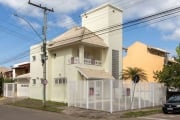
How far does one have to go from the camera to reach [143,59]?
54875 millimetres

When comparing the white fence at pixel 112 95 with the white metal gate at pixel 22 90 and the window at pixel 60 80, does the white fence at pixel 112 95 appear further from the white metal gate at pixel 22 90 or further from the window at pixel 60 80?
the white metal gate at pixel 22 90

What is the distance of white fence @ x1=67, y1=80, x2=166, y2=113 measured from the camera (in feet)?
85.3

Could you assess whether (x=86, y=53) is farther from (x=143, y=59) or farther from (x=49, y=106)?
(x=143, y=59)

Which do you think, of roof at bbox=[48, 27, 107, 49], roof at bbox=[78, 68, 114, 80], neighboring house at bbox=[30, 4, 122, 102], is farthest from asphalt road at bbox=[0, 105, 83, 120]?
roof at bbox=[48, 27, 107, 49]

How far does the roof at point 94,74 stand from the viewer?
35.5 m

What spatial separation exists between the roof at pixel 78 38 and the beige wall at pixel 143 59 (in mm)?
16109

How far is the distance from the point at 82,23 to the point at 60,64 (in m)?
7.01

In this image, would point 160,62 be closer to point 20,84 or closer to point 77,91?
point 20,84

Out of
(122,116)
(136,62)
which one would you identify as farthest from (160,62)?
(122,116)

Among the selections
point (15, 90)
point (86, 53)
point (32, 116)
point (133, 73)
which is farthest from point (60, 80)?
point (32, 116)

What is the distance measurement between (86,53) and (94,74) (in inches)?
179

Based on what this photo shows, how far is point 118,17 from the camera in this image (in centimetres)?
4138

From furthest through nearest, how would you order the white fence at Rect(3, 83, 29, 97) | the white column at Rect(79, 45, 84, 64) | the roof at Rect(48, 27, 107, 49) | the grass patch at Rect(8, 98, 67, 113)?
the white fence at Rect(3, 83, 29, 97) → the roof at Rect(48, 27, 107, 49) → the white column at Rect(79, 45, 84, 64) → the grass patch at Rect(8, 98, 67, 113)

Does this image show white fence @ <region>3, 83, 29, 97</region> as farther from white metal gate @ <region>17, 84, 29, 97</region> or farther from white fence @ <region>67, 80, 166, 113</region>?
white fence @ <region>67, 80, 166, 113</region>
